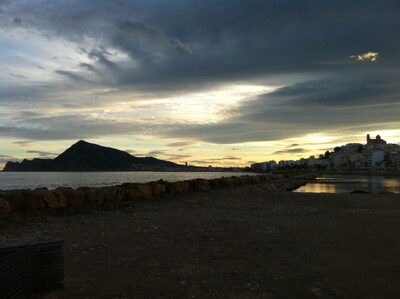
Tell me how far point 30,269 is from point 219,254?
3747 millimetres

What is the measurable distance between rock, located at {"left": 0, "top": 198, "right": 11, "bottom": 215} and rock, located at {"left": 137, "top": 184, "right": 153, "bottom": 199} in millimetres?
6939

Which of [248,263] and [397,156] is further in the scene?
[397,156]

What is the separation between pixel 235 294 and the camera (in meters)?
5.56

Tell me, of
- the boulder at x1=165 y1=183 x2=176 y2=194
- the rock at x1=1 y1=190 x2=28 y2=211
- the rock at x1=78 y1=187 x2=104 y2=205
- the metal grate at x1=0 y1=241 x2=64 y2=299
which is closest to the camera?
the metal grate at x1=0 y1=241 x2=64 y2=299

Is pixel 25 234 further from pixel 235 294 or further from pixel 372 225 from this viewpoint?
pixel 372 225

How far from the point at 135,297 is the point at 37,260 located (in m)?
1.51

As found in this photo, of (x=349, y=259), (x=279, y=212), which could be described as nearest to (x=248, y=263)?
(x=349, y=259)

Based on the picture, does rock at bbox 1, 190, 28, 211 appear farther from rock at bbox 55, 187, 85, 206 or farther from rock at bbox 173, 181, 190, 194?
rock at bbox 173, 181, 190, 194

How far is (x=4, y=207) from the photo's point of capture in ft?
38.5

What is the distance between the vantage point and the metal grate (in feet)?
16.1

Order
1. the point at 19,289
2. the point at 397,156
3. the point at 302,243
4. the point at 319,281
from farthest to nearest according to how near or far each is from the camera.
→ the point at 397,156 → the point at 302,243 → the point at 319,281 → the point at 19,289

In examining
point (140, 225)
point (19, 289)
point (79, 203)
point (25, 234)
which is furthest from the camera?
point (79, 203)

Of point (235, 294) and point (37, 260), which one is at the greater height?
point (37, 260)

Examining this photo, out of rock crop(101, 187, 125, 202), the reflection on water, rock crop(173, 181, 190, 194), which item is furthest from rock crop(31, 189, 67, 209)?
the reflection on water
